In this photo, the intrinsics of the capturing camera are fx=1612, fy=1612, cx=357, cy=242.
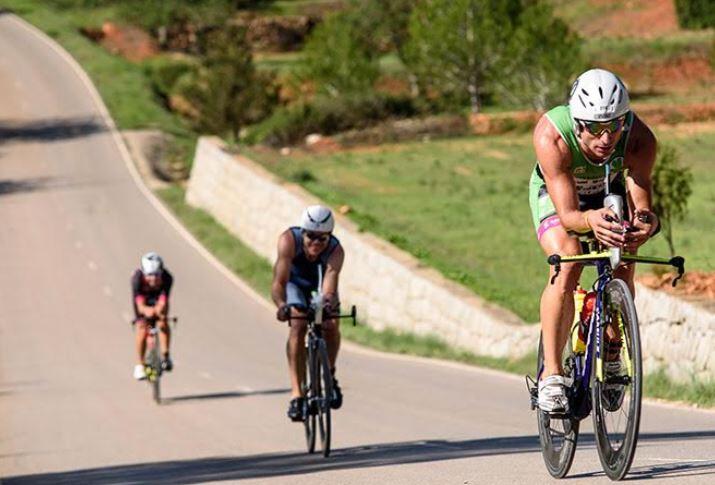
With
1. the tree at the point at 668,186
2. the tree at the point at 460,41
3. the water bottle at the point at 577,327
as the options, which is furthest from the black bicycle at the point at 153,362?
the tree at the point at 460,41

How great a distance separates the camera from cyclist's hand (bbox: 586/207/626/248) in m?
7.74

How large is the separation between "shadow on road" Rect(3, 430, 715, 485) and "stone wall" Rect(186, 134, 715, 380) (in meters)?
3.78

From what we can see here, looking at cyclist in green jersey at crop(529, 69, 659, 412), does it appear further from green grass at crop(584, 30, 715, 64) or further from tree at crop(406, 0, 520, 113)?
green grass at crop(584, 30, 715, 64)

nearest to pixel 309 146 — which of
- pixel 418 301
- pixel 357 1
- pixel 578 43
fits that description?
pixel 578 43

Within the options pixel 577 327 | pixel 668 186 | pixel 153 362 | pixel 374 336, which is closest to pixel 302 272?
pixel 577 327

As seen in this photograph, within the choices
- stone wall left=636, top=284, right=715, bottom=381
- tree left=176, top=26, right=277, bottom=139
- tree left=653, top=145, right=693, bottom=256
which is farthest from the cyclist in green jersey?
tree left=176, top=26, right=277, bottom=139

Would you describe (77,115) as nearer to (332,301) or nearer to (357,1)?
(357,1)

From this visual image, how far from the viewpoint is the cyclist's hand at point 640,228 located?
772 centimetres

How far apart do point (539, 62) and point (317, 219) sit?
46.1 metres

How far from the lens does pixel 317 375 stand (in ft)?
Answer: 43.0

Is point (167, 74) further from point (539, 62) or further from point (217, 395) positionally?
point (217, 395)

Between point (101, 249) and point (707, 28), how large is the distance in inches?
1613

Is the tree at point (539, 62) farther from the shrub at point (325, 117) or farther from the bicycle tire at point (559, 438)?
the bicycle tire at point (559, 438)

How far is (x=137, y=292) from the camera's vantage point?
2159 centimetres
